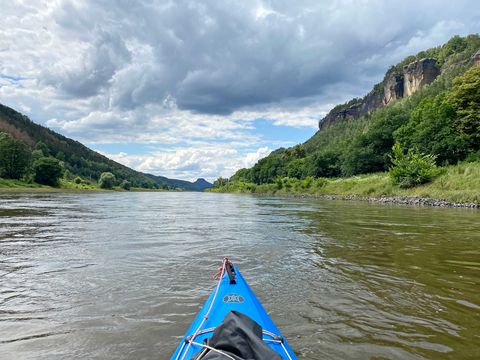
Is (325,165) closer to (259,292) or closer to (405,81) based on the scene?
(259,292)

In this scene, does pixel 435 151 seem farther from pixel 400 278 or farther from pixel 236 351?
pixel 236 351

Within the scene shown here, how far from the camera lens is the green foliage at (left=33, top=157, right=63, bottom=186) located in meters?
87.0

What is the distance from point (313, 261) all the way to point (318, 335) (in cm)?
482

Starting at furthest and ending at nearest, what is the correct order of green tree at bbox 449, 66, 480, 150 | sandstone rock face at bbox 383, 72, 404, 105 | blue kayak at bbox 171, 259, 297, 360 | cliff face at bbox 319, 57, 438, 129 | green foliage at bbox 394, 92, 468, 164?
sandstone rock face at bbox 383, 72, 404, 105, cliff face at bbox 319, 57, 438, 129, green foliage at bbox 394, 92, 468, 164, green tree at bbox 449, 66, 480, 150, blue kayak at bbox 171, 259, 297, 360

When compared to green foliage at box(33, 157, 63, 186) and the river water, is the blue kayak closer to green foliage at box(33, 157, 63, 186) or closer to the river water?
the river water

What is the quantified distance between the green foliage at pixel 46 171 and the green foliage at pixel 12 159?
2612mm

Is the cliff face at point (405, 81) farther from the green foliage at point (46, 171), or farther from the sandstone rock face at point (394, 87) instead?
the green foliage at point (46, 171)

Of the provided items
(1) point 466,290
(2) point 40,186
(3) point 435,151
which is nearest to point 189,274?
(1) point 466,290

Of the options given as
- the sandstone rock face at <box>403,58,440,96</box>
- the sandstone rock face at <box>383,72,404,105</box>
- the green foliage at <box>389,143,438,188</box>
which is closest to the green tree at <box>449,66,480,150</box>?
the green foliage at <box>389,143,438,188</box>

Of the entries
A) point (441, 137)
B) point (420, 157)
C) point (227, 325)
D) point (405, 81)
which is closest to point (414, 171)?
point (420, 157)

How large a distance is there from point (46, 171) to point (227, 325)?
99.6 meters

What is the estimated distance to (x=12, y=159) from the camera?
82.1m

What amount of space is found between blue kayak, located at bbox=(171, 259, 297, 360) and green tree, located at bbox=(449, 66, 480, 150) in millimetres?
51404

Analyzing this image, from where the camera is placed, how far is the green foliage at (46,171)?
87000mm
